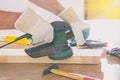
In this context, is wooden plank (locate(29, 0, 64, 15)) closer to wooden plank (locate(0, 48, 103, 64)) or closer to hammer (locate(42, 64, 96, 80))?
wooden plank (locate(0, 48, 103, 64))

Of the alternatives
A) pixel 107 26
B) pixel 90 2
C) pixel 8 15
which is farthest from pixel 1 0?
pixel 107 26

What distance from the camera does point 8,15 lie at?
109 centimetres

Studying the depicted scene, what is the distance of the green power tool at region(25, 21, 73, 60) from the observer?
68cm

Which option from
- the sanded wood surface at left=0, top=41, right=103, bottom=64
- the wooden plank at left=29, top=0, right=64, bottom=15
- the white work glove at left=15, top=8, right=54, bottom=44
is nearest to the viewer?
the white work glove at left=15, top=8, right=54, bottom=44

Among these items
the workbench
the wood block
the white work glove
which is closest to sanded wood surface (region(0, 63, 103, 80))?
the workbench

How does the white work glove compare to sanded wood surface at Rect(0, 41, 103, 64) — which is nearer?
the white work glove

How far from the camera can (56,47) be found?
2.32 feet

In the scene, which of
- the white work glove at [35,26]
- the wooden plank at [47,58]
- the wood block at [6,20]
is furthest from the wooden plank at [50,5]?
the white work glove at [35,26]

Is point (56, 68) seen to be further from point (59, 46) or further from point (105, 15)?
point (105, 15)

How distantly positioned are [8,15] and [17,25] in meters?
0.52

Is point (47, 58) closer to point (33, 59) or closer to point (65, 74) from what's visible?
point (33, 59)

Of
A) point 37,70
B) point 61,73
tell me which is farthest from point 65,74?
point 37,70

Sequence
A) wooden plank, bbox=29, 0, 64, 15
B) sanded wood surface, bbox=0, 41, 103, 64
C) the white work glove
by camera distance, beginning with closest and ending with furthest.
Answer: the white work glove < sanded wood surface, bbox=0, 41, 103, 64 < wooden plank, bbox=29, 0, 64, 15

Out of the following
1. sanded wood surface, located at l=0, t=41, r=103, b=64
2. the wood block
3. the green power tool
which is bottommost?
sanded wood surface, located at l=0, t=41, r=103, b=64
